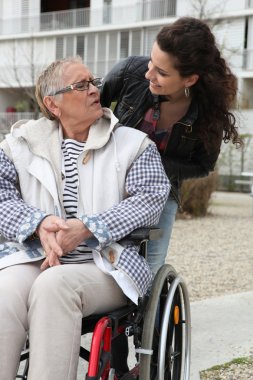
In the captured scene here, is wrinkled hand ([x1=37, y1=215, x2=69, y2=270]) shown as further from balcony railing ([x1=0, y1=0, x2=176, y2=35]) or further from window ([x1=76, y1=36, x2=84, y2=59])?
window ([x1=76, y1=36, x2=84, y2=59])

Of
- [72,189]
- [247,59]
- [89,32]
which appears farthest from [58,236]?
[89,32]

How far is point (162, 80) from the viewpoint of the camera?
8.72 feet

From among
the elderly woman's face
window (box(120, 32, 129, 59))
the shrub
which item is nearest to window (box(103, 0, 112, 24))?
window (box(120, 32, 129, 59))

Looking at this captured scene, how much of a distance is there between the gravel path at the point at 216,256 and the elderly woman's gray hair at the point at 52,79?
1660 millimetres

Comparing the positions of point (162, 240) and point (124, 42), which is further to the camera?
point (124, 42)

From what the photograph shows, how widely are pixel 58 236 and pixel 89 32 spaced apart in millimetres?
27753

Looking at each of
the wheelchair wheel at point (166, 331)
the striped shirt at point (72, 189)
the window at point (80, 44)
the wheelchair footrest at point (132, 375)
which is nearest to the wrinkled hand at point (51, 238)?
the striped shirt at point (72, 189)

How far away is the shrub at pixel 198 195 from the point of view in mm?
10078

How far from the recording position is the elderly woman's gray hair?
263cm

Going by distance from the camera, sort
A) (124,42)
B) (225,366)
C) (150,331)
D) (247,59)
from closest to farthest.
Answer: (150,331)
(225,366)
(247,59)
(124,42)

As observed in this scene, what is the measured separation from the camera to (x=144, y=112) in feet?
9.53

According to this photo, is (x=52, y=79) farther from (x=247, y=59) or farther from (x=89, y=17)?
(x=89, y=17)

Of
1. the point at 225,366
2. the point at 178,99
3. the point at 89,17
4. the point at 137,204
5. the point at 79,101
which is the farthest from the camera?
the point at 89,17

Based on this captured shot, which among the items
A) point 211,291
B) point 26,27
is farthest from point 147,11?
point 211,291
